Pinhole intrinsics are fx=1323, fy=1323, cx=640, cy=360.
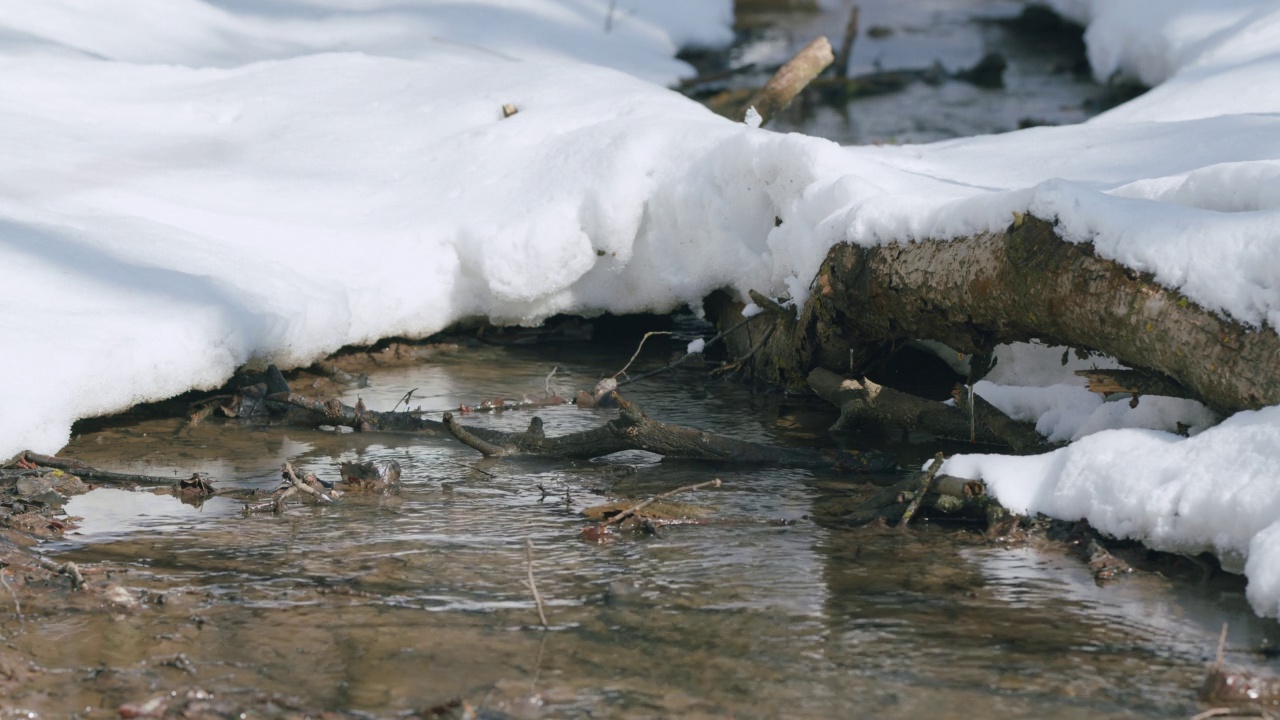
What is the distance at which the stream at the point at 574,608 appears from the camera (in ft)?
11.7

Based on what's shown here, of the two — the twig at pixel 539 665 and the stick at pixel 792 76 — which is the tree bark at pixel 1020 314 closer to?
the twig at pixel 539 665

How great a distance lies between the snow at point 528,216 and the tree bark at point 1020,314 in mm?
82

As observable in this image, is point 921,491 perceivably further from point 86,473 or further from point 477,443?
point 86,473

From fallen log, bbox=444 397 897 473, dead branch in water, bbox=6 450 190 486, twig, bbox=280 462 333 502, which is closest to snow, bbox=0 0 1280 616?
dead branch in water, bbox=6 450 190 486

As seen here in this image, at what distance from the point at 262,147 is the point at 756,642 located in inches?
243

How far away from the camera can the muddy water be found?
358cm

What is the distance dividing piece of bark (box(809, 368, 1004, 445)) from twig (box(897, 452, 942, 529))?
1126mm

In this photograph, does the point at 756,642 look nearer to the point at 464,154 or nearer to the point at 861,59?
the point at 464,154

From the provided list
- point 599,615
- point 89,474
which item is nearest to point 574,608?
point 599,615

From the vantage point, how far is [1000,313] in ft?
17.6

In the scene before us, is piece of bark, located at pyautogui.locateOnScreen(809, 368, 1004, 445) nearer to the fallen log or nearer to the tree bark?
the tree bark

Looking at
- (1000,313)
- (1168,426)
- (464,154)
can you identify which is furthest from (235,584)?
(464,154)

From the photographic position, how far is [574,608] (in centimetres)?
417

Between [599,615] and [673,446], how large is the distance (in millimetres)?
1882
